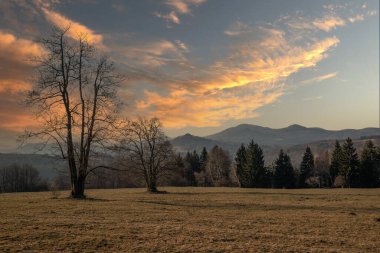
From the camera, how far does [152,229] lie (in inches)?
663

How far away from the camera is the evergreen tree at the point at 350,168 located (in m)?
96.6

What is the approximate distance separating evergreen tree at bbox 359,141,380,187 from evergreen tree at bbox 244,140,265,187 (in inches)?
1121

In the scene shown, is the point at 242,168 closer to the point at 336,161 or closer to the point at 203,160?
the point at 203,160

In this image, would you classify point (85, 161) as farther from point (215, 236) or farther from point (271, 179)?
point (271, 179)

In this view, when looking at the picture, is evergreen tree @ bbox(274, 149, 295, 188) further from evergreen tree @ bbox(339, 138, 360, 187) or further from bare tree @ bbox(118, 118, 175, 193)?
bare tree @ bbox(118, 118, 175, 193)

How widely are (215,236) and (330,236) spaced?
5.97m

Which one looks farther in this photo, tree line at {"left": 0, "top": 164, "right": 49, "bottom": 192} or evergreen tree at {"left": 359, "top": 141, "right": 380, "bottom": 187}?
tree line at {"left": 0, "top": 164, "right": 49, "bottom": 192}

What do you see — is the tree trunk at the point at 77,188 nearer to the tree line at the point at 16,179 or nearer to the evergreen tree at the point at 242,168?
the evergreen tree at the point at 242,168

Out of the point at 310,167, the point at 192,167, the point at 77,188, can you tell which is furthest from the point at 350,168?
the point at 77,188

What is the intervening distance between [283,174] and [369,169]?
25.8 meters

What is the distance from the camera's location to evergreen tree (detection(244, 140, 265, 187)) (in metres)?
110

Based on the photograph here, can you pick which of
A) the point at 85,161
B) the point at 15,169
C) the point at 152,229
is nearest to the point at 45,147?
the point at 85,161

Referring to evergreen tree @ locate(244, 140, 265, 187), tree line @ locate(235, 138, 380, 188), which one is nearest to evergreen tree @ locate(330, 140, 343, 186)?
tree line @ locate(235, 138, 380, 188)

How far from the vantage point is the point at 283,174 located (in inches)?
4493
